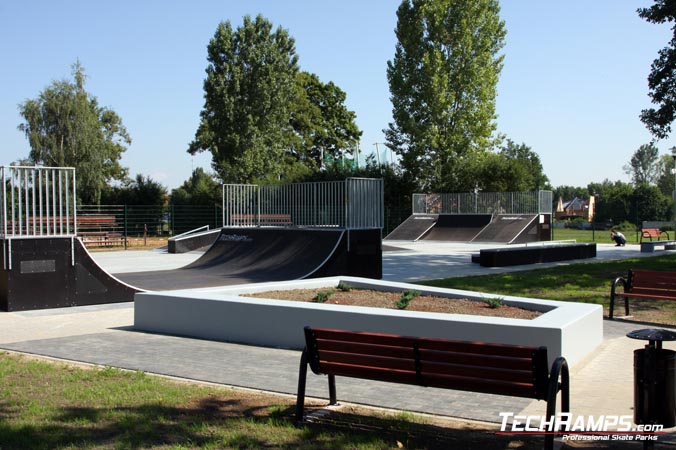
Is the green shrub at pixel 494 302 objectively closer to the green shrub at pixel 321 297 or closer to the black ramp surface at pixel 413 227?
the green shrub at pixel 321 297

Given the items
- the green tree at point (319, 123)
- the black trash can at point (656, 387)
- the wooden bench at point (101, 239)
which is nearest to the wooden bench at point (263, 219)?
the wooden bench at point (101, 239)

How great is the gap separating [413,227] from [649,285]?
31.9 meters

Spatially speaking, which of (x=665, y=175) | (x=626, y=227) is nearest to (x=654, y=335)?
(x=626, y=227)

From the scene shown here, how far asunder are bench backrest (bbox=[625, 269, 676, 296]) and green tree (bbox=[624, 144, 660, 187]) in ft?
453

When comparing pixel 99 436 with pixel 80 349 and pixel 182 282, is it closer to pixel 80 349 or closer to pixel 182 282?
pixel 80 349

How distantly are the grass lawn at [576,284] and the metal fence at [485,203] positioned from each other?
19657mm

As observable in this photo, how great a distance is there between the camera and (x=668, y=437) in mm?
4957

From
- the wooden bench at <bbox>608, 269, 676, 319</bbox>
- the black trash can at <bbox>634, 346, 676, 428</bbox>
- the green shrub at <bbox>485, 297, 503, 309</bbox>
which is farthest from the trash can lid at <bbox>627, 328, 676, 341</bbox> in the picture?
the wooden bench at <bbox>608, 269, 676, 319</bbox>

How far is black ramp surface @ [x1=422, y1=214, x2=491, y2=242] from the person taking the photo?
1577 inches

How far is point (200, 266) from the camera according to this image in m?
19.4

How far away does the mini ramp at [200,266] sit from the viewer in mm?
12953

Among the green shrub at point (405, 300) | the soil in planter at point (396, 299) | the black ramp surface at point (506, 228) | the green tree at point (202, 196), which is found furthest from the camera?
the green tree at point (202, 196)

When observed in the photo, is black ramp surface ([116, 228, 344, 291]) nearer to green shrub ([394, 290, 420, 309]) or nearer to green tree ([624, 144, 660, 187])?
green shrub ([394, 290, 420, 309])

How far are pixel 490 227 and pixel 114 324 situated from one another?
3108 centimetres
